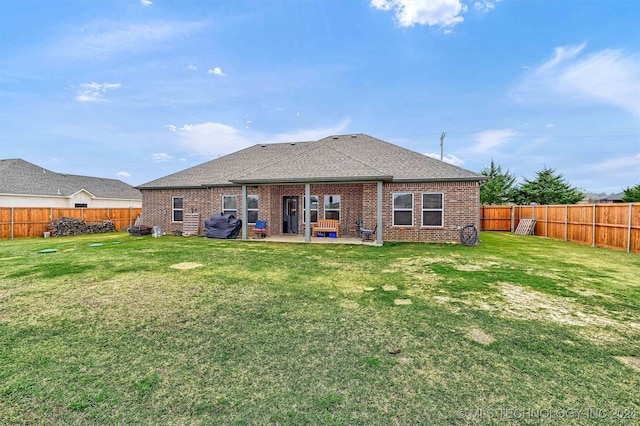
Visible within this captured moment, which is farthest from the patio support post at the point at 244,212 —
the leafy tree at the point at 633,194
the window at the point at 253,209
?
the leafy tree at the point at 633,194

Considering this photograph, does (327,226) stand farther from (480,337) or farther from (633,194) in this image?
(633,194)

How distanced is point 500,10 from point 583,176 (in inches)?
911

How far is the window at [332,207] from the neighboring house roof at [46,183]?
15343mm

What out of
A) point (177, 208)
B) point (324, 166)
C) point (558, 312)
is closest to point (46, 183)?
point (177, 208)

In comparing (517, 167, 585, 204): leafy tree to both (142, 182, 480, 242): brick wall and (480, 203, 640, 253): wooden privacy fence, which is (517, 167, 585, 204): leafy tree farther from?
(142, 182, 480, 242): brick wall

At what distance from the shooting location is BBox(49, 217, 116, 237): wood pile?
16.3 m

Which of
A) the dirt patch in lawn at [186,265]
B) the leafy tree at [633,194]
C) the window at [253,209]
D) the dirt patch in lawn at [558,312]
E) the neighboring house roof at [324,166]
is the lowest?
the dirt patch in lawn at [558,312]

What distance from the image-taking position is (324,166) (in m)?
13.2

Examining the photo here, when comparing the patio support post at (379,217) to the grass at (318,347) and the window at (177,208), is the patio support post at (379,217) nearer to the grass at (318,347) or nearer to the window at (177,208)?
the grass at (318,347)

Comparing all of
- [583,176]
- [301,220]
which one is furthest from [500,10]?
[583,176]

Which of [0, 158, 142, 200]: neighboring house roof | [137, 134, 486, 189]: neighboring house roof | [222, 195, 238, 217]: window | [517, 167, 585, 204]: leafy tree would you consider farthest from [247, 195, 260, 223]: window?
[517, 167, 585, 204]: leafy tree

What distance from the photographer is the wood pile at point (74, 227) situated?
53.6ft

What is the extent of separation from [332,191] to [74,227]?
1553 cm

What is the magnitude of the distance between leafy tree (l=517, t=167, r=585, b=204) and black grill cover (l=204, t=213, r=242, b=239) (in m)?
26.2
